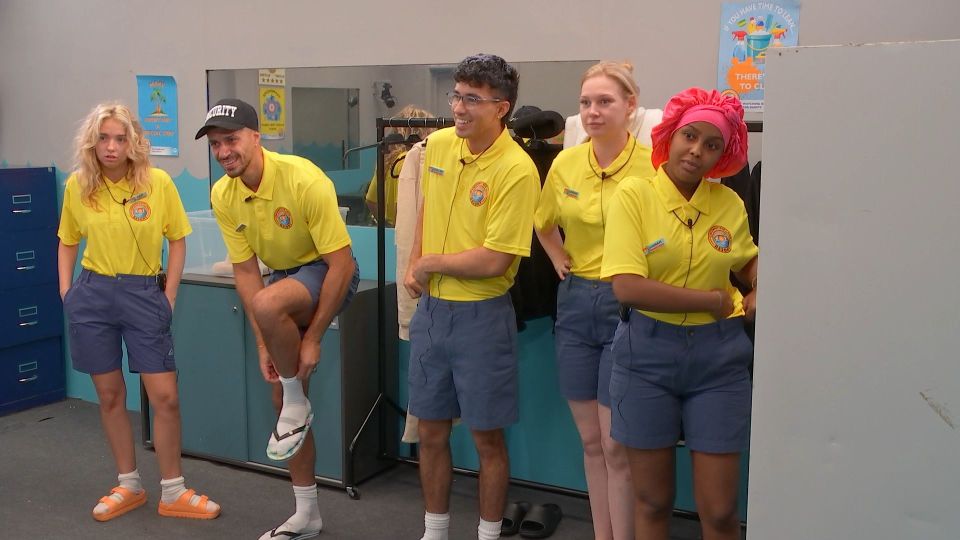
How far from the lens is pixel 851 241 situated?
1381mm

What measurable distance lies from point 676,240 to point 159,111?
3.29m

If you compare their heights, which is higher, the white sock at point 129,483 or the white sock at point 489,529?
the white sock at point 489,529

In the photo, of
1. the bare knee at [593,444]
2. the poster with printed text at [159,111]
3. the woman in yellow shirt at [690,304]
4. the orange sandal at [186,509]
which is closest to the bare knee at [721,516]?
the woman in yellow shirt at [690,304]

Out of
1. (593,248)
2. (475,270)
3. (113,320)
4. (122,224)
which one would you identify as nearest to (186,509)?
(113,320)

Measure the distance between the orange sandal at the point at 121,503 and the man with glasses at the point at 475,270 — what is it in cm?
139

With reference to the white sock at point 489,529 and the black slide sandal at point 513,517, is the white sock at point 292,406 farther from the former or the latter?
the black slide sandal at point 513,517

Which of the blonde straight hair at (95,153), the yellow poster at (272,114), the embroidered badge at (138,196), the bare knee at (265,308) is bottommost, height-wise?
the bare knee at (265,308)

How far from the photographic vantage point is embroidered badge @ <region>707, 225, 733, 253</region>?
2219 mm

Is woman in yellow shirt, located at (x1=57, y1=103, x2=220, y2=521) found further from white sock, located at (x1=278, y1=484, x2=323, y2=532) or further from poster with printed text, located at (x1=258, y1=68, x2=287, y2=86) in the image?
poster with printed text, located at (x1=258, y1=68, x2=287, y2=86)

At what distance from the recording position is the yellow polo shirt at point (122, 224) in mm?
3434

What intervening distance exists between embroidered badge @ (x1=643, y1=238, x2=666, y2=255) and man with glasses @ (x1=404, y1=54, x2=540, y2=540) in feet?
1.93

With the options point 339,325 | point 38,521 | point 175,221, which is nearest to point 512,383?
point 339,325

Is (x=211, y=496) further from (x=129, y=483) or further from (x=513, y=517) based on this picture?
(x=513, y=517)

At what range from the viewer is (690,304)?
217 cm
